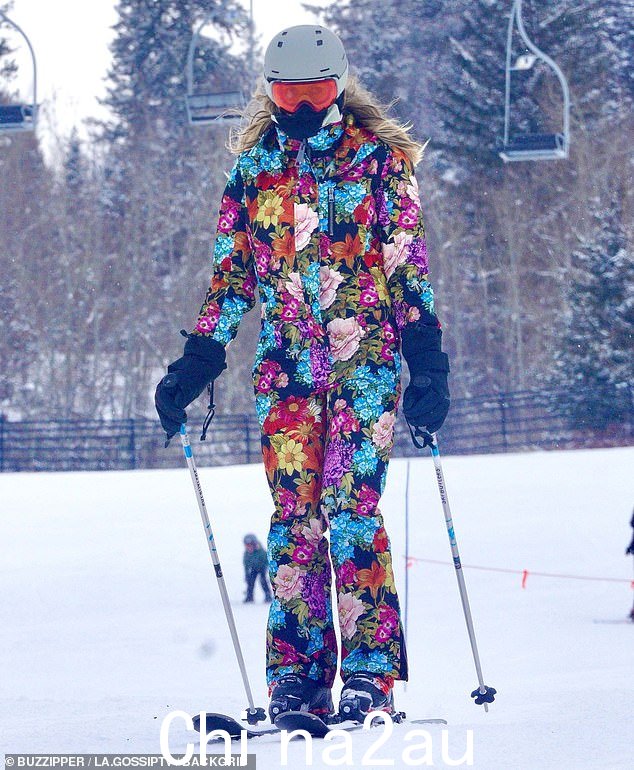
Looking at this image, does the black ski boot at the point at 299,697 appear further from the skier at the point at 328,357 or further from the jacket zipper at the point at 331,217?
the jacket zipper at the point at 331,217

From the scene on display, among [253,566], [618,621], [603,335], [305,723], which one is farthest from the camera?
[603,335]

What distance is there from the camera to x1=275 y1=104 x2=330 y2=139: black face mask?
332 cm

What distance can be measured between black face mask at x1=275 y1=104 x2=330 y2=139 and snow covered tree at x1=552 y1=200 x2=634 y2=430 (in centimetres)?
2137

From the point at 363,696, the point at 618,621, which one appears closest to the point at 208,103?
the point at 618,621

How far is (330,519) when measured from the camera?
328cm

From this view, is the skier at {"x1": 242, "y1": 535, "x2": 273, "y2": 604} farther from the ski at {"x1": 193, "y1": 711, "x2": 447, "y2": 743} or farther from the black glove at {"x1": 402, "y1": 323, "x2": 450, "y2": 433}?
the ski at {"x1": 193, "y1": 711, "x2": 447, "y2": 743}

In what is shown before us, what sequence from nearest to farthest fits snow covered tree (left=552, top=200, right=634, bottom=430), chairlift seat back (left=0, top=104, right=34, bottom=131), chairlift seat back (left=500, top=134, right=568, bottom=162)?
chairlift seat back (left=0, top=104, right=34, bottom=131) → chairlift seat back (left=500, top=134, right=568, bottom=162) → snow covered tree (left=552, top=200, right=634, bottom=430)

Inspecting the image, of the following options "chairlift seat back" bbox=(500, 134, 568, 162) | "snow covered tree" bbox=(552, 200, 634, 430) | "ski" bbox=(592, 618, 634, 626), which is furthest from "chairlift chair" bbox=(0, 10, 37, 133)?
"snow covered tree" bbox=(552, 200, 634, 430)

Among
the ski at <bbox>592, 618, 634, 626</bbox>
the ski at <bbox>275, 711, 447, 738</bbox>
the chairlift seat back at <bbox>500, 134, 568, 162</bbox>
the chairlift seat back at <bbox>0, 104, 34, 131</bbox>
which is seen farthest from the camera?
the chairlift seat back at <bbox>500, 134, 568, 162</bbox>

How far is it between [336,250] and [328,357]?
0.83 ft

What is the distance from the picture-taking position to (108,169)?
1652 inches

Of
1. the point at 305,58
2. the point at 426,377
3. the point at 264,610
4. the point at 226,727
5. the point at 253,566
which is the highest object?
the point at 305,58

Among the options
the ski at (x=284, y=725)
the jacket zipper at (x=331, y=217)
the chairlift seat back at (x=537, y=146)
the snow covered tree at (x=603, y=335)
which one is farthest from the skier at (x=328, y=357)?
the snow covered tree at (x=603, y=335)

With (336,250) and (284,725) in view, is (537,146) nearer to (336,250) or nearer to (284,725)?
(336,250)
